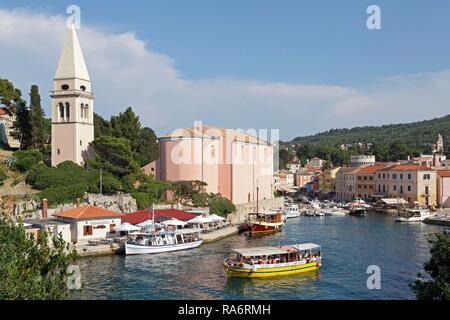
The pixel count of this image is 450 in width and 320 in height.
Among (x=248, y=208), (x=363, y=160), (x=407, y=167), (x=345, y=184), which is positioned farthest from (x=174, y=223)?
(x=363, y=160)

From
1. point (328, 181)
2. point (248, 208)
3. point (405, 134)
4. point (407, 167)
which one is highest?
point (405, 134)

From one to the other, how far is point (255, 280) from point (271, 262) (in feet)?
3.70

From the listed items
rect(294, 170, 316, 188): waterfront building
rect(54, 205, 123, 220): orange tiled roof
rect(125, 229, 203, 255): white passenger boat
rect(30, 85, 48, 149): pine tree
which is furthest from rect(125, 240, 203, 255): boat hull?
rect(294, 170, 316, 188): waterfront building

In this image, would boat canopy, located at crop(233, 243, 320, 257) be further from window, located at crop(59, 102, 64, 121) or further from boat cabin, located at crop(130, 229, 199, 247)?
window, located at crop(59, 102, 64, 121)

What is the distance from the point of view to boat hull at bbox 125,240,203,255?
1981cm

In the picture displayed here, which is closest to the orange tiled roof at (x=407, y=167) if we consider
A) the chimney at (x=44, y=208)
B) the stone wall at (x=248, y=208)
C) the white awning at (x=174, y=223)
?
the stone wall at (x=248, y=208)

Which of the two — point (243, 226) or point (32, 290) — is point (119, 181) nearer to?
point (243, 226)

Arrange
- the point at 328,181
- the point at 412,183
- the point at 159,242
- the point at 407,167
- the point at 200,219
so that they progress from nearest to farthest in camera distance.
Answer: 1. the point at 159,242
2. the point at 200,219
3. the point at 412,183
4. the point at 407,167
5. the point at 328,181

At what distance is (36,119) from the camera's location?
31.4m

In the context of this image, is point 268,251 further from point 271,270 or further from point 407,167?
point 407,167

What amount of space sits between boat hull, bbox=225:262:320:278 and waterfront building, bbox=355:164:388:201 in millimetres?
30209

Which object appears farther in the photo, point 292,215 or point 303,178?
point 303,178

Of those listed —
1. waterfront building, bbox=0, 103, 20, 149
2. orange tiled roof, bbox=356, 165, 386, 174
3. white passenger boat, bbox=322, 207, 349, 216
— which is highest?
waterfront building, bbox=0, 103, 20, 149

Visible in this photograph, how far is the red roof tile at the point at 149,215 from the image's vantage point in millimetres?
23500
